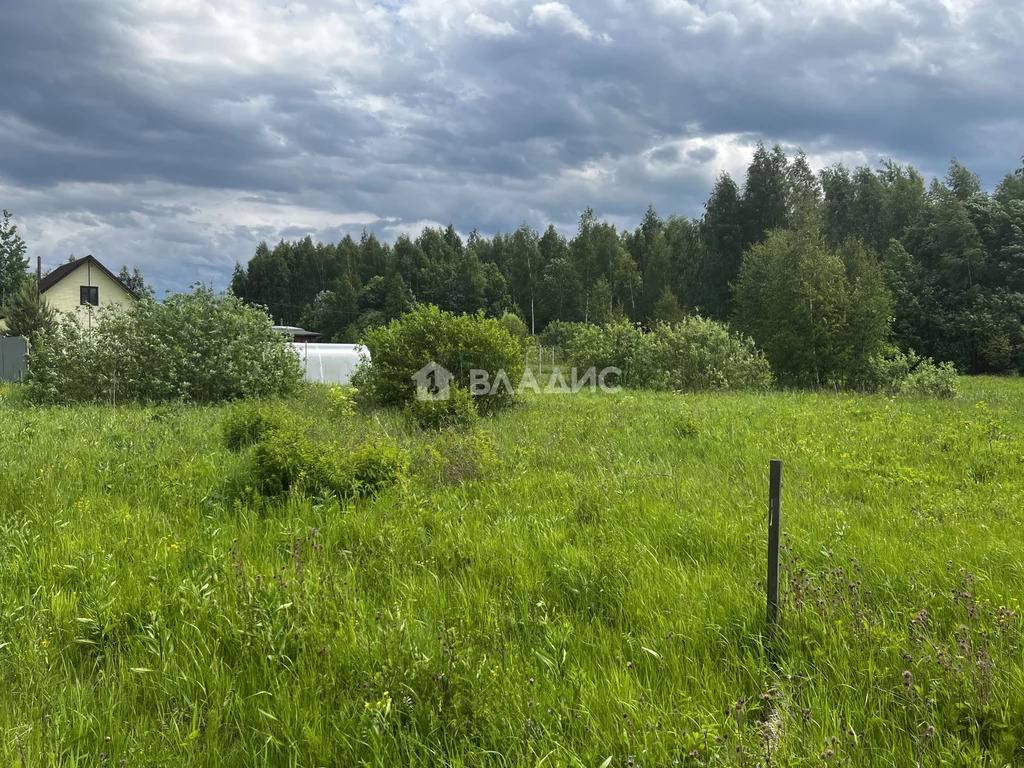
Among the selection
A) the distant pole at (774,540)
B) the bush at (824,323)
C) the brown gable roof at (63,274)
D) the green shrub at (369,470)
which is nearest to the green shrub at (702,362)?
the bush at (824,323)

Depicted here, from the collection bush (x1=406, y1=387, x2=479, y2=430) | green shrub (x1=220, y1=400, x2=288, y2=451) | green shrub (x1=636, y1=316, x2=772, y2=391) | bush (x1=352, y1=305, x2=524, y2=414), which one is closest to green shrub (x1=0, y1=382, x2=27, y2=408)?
bush (x1=352, y1=305, x2=524, y2=414)

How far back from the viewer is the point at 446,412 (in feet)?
34.3

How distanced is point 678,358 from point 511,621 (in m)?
17.1

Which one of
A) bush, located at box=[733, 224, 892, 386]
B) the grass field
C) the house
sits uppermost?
the house

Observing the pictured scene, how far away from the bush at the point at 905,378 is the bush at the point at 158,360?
1686 centimetres

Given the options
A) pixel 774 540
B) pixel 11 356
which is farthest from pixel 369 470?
pixel 11 356

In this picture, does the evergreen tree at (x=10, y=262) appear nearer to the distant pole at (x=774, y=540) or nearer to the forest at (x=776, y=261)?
the forest at (x=776, y=261)

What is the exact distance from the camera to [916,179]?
4894cm

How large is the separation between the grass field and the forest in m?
18.6

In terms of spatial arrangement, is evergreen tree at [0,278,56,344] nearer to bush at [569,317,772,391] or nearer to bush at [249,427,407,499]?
bush at [569,317,772,391]

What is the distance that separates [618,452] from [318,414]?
645 cm

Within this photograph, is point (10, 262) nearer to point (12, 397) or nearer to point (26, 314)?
point (26, 314)

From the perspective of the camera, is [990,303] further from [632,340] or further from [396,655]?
[396,655]

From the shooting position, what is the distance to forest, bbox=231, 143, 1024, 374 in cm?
3706
